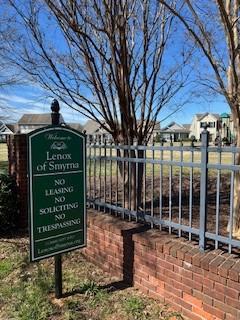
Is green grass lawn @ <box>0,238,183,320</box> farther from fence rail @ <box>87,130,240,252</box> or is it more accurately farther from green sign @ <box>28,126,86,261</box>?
fence rail @ <box>87,130,240,252</box>

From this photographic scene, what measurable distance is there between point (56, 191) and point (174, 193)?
163 inches

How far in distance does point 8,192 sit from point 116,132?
7.05 ft

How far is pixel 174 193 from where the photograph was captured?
7715 mm

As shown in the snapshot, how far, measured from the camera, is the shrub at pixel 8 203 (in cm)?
628

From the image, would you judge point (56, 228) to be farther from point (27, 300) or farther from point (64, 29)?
point (64, 29)

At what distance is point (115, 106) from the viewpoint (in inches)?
237

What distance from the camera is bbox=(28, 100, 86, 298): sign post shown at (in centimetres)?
383

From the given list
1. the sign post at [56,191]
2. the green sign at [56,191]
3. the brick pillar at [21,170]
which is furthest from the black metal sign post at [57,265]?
the brick pillar at [21,170]

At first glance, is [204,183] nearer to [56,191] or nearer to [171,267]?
[171,267]

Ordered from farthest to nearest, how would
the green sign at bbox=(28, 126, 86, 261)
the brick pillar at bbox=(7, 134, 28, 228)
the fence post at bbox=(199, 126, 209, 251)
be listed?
the brick pillar at bbox=(7, 134, 28, 228) < the green sign at bbox=(28, 126, 86, 261) < the fence post at bbox=(199, 126, 209, 251)

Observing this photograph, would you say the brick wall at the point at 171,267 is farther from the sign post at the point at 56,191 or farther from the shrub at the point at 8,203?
the shrub at the point at 8,203

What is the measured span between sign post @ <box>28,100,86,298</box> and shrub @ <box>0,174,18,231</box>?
2.49m

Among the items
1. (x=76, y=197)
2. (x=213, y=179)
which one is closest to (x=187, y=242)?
(x=76, y=197)

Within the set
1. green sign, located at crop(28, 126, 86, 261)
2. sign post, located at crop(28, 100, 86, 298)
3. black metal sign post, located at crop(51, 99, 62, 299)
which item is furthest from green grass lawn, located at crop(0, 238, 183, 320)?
green sign, located at crop(28, 126, 86, 261)
